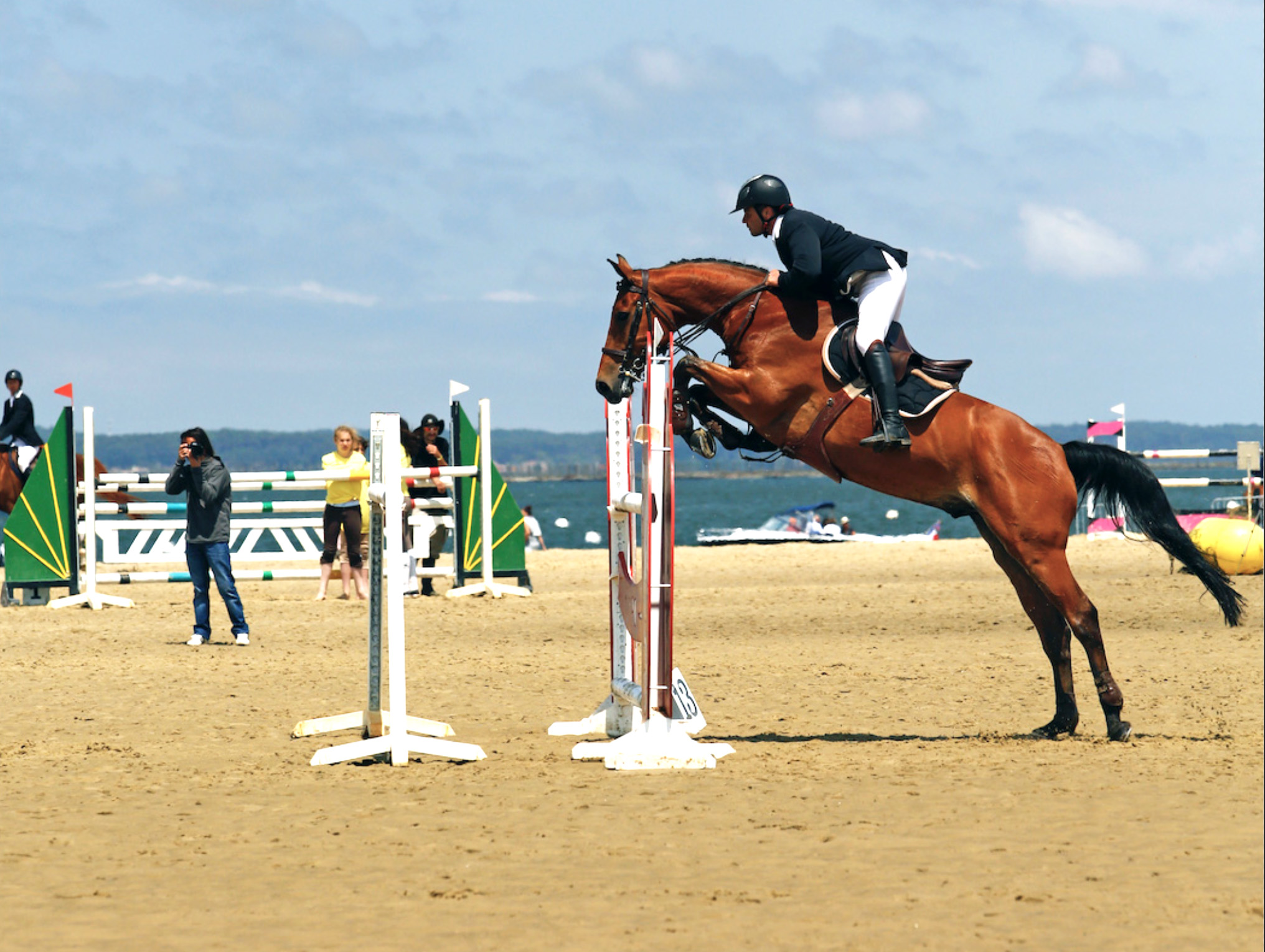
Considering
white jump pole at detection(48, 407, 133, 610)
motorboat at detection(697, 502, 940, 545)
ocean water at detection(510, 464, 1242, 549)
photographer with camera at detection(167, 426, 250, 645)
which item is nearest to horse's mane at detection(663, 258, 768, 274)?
photographer with camera at detection(167, 426, 250, 645)

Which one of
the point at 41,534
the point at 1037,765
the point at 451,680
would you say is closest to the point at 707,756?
the point at 1037,765

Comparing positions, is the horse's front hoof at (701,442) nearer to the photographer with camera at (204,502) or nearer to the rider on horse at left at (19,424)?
the photographer with camera at (204,502)

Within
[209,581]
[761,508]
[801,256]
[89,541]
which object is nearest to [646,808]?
[801,256]

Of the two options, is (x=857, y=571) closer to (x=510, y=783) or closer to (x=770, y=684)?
(x=770, y=684)

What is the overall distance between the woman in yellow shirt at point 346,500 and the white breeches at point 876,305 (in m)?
8.10

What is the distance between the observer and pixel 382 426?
6.74 metres

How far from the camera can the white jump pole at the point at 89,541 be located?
14.6m

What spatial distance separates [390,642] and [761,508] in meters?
102

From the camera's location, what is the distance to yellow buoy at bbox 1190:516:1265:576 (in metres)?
16.7

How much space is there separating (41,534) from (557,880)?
11740 mm

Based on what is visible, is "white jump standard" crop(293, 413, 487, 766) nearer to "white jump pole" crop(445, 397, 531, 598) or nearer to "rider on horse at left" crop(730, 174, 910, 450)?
"rider on horse at left" crop(730, 174, 910, 450)

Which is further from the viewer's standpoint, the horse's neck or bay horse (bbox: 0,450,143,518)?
bay horse (bbox: 0,450,143,518)

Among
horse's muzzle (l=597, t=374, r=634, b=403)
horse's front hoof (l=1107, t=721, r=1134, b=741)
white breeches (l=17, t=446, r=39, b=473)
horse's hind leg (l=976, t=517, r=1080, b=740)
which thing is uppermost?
white breeches (l=17, t=446, r=39, b=473)

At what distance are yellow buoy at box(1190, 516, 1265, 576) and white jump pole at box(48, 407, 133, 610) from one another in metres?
11.6
